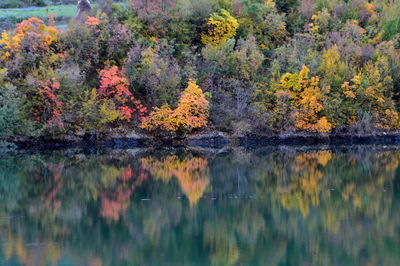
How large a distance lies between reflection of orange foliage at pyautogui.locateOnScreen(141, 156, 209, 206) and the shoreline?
293 inches

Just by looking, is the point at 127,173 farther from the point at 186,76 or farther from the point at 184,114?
the point at 186,76

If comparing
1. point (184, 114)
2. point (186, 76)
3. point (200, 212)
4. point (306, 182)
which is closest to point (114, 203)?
point (200, 212)

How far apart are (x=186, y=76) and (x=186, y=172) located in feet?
55.0

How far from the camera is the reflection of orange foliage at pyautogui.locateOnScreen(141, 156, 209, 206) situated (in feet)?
68.3

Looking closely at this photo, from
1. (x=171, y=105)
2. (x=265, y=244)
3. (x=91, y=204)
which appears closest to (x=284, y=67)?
(x=171, y=105)

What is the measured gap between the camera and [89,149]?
3644 centimetres

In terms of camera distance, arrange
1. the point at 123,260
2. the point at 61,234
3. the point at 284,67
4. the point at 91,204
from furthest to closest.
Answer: the point at 284,67 → the point at 91,204 → the point at 61,234 → the point at 123,260

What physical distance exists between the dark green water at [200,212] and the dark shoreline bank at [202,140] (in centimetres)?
704

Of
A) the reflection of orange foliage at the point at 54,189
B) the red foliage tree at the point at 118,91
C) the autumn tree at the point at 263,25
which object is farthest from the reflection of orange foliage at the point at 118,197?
the autumn tree at the point at 263,25

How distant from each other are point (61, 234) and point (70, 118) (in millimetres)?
23352

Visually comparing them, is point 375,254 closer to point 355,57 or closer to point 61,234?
point 61,234

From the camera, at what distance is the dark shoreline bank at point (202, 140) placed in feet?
121

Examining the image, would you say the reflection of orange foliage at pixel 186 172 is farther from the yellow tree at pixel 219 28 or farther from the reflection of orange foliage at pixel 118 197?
the yellow tree at pixel 219 28

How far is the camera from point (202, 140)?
1565 inches
